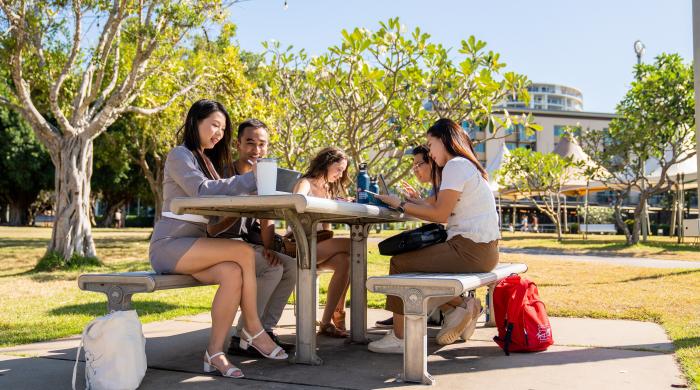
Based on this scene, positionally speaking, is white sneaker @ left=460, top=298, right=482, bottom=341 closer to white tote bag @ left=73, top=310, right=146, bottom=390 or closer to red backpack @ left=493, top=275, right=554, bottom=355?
red backpack @ left=493, top=275, right=554, bottom=355

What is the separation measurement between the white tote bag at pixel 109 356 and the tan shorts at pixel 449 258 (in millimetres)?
1467

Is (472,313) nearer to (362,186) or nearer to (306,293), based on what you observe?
(362,186)

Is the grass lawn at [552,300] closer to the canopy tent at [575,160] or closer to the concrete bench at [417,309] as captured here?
the concrete bench at [417,309]

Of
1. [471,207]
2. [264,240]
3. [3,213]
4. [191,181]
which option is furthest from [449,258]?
[3,213]

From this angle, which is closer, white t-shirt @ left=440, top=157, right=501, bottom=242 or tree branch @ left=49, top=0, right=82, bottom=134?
white t-shirt @ left=440, top=157, right=501, bottom=242

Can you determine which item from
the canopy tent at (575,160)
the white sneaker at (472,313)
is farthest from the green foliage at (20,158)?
the white sneaker at (472,313)

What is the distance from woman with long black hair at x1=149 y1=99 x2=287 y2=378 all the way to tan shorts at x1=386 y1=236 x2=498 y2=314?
2.82ft

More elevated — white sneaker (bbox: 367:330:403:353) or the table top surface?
the table top surface

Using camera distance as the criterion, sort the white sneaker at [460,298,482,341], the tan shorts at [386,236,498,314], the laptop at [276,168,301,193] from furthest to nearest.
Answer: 1. the white sneaker at [460,298,482,341]
2. the tan shorts at [386,236,498,314]
3. the laptop at [276,168,301,193]

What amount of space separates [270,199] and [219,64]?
1028 centimetres

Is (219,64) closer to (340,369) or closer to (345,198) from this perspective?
(345,198)

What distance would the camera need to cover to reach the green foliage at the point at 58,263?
10.4m

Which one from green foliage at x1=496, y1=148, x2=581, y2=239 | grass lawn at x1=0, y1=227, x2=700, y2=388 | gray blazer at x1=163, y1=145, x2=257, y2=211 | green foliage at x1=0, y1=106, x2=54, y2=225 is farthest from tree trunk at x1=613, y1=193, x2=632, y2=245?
green foliage at x1=0, y1=106, x2=54, y2=225

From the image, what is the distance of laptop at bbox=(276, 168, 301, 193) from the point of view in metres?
3.70
